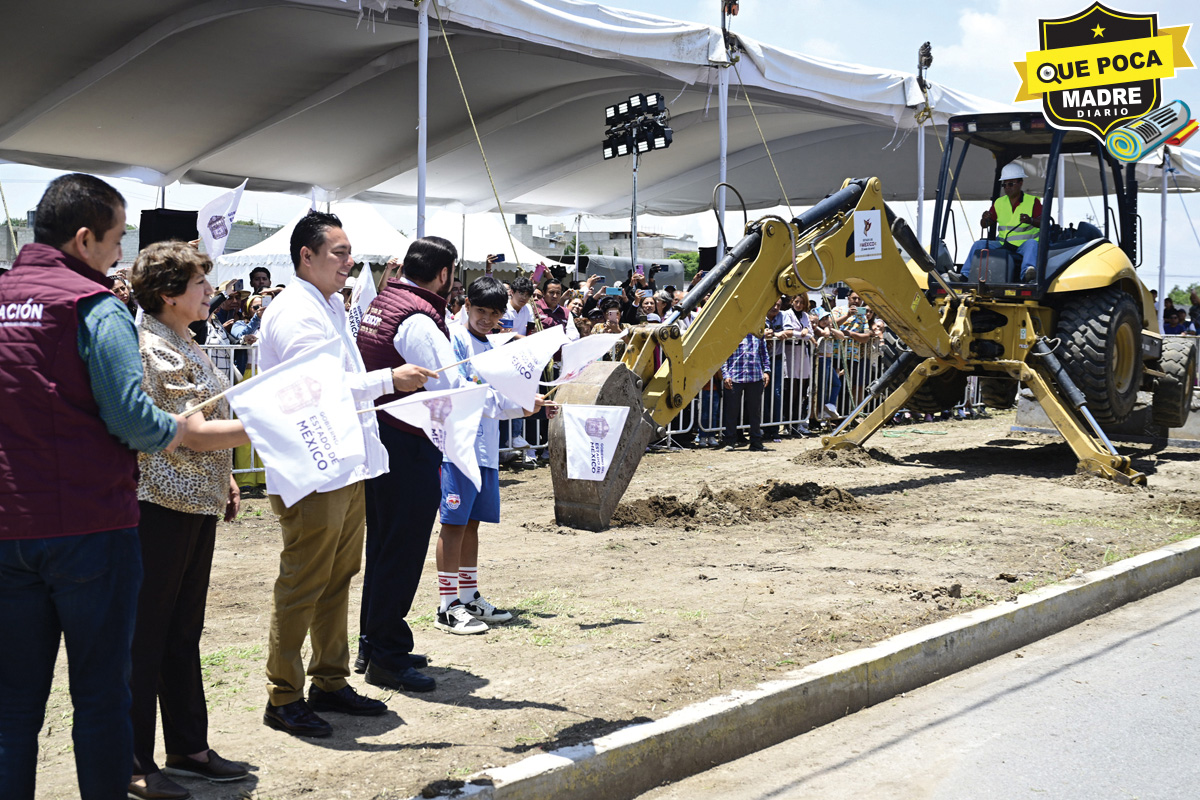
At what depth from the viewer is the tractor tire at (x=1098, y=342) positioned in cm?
1142

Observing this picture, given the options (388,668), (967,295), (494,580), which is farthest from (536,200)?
(388,668)

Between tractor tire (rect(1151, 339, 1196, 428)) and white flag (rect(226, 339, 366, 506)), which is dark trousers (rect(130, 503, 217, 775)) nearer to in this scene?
white flag (rect(226, 339, 366, 506))

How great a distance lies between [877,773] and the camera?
167 inches

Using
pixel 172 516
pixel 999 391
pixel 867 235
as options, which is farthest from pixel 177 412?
pixel 999 391

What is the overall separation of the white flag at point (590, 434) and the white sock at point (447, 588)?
992 mm

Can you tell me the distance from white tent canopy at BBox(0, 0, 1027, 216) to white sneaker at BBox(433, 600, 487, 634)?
7.64 meters

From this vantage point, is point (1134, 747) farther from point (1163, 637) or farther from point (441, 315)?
point (441, 315)

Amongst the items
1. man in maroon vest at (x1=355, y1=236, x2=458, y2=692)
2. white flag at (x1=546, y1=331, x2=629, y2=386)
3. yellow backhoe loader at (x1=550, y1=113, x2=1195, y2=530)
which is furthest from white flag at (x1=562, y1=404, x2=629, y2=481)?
yellow backhoe loader at (x1=550, y1=113, x2=1195, y2=530)

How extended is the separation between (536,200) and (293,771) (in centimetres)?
2442

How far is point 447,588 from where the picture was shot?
18.4 ft

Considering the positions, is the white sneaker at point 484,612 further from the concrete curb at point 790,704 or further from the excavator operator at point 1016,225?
the excavator operator at point 1016,225

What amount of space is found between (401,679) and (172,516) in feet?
4.95

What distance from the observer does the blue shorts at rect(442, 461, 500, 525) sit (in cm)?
553

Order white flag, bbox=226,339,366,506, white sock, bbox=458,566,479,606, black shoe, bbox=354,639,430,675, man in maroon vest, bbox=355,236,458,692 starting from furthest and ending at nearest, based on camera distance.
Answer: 1. white sock, bbox=458,566,479,606
2. black shoe, bbox=354,639,430,675
3. man in maroon vest, bbox=355,236,458,692
4. white flag, bbox=226,339,366,506
